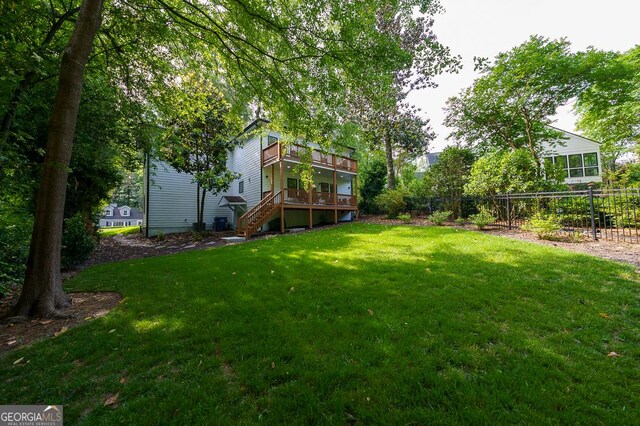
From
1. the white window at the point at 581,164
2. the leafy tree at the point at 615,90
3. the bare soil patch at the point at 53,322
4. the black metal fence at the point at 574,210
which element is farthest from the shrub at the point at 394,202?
the white window at the point at 581,164

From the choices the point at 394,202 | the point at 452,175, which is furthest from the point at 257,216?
the point at 452,175

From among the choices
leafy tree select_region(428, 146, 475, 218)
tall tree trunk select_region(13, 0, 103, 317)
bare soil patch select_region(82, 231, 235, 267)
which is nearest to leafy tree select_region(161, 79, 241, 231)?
bare soil patch select_region(82, 231, 235, 267)

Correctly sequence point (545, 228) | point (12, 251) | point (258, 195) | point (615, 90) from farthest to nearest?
point (258, 195)
point (615, 90)
point (545, 228)
point (12, 251)

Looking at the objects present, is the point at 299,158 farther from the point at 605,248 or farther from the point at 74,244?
the point at 605,248

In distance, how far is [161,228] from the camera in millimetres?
16297

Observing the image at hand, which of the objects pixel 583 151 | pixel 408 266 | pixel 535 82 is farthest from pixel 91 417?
pixel 583 151

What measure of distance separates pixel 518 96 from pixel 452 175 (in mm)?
6473

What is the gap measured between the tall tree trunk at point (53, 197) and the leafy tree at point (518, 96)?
17100mm

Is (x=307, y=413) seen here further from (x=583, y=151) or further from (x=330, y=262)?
(x=583, y=151)

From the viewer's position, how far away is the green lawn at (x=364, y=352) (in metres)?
2.00

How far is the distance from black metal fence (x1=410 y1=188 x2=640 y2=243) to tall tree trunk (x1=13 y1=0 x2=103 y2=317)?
44.0ft

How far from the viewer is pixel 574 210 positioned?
9.27m

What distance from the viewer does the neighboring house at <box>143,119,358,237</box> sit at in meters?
14.9

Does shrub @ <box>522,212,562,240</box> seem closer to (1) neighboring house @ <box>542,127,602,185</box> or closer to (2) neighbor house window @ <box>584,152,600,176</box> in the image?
(1) neighboring house @ <box>542,127,602,185</box>
